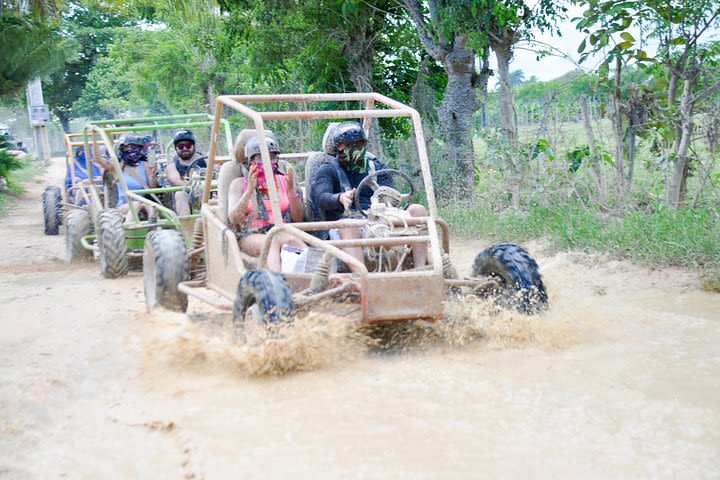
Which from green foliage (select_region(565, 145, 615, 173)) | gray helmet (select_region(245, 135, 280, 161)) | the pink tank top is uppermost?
gray helmet (select_region(245, 135, 280, 161))

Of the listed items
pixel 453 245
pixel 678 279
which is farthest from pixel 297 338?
pixel 453 245

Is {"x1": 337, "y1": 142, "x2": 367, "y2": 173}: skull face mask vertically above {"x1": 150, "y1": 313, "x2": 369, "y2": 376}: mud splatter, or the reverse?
{"x1": 337, "y1": 142, "x2": 367, "y2": 173}: skull face mask

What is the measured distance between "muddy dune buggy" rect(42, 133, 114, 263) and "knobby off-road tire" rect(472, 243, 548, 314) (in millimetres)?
5861

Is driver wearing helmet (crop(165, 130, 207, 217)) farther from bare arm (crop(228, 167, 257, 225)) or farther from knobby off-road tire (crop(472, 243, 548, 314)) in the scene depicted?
knobby off-road tire (crop(472, 243, 548, 314))

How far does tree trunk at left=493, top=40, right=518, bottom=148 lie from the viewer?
10.2 metres

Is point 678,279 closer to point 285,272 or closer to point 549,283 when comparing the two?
point 549,283

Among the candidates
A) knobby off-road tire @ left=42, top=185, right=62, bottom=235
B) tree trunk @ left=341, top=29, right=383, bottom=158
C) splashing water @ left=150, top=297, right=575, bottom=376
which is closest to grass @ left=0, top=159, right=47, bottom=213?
knobby off-road tire @ left=42, top=185, right=62, bottom=235

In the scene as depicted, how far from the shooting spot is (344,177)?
644cm

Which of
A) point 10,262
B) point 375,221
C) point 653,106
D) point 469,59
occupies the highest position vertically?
point 469,59

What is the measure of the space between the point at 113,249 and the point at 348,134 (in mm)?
3739

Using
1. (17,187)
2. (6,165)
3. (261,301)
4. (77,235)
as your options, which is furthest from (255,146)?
(17,187)

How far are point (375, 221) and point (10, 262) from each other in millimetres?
7086

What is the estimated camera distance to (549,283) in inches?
280

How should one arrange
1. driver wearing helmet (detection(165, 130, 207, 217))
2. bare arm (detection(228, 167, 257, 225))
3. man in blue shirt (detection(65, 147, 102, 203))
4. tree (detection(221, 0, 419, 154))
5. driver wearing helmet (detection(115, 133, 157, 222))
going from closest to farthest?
bare arm (detection(228, 167, 257, 225)) → driver wearing helmet (detection(165, 130, 207, 217)) → driver wearing helmet (detection(115, 133, 157, 222)) → man in blue shirt (detection(65, 147, 102, 203)) → tree (detection(221, 0, 419, 154))
